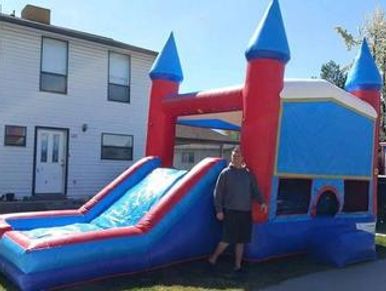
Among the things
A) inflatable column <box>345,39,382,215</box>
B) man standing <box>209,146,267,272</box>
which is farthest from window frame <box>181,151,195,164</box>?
man standing <box>209,146,267,272</box>

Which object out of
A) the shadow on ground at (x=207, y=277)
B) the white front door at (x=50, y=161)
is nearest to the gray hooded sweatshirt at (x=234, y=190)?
the shadow on ground at (x=207, y=277)

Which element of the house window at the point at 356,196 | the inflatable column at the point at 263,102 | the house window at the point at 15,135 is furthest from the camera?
the house window at the point at 15,135

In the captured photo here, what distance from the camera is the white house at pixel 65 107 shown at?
1819 centimetres

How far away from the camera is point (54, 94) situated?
63.0 ft

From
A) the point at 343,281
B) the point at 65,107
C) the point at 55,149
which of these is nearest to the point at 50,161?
the point at 55,149

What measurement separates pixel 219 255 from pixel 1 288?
3.23 meters

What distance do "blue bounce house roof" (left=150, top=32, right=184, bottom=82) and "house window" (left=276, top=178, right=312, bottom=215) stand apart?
3.82 metres

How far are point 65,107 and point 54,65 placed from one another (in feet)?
4.92

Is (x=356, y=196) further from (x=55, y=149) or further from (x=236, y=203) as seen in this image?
(x=55, y=149)

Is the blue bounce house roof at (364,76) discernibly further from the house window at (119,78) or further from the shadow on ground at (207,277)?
the house window at (119,78)

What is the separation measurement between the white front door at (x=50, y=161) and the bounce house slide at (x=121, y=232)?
9000 millimetres

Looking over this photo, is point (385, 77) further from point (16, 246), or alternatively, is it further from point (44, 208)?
point (16, 246)

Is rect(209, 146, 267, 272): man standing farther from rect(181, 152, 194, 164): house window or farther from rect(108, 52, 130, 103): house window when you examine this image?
rect(181, 152, 194, 164): house window

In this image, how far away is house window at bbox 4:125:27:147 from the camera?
59.1 ft
